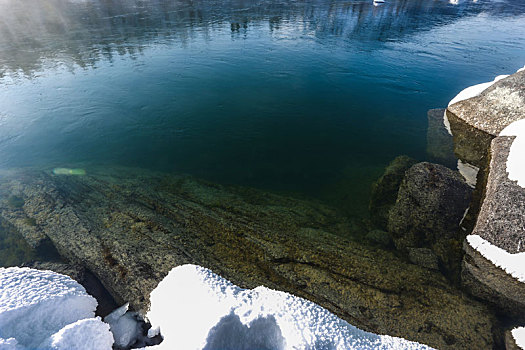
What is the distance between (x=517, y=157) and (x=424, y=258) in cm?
258

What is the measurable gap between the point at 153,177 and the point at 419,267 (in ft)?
23.5

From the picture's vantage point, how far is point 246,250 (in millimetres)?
4812

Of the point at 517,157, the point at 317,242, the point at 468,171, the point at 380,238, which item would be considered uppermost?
the point at 517,157

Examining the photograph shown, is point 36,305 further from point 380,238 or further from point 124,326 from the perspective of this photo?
point 380,238

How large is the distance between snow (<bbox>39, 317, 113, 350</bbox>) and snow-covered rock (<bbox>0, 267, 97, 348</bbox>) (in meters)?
0.18

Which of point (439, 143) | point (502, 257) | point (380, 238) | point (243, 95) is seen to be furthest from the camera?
point (243, 95)

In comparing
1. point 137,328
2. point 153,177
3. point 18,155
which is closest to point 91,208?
point 153,177

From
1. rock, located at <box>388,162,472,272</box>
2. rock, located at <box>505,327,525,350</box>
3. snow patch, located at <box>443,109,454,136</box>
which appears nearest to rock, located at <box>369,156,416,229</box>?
rock, located at <box>388,162,472,272</box>

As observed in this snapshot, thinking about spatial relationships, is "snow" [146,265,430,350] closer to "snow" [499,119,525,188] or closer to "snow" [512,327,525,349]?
"snow" [512,327,525,349]

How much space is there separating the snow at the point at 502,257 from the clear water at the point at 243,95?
2.55 metres

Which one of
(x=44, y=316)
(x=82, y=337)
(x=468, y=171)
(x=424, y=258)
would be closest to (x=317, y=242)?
(x=424, y=258)

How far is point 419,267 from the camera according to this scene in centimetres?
469

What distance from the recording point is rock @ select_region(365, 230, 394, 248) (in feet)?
17.9

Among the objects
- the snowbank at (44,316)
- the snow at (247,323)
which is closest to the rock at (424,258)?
the snow at (247,323)
